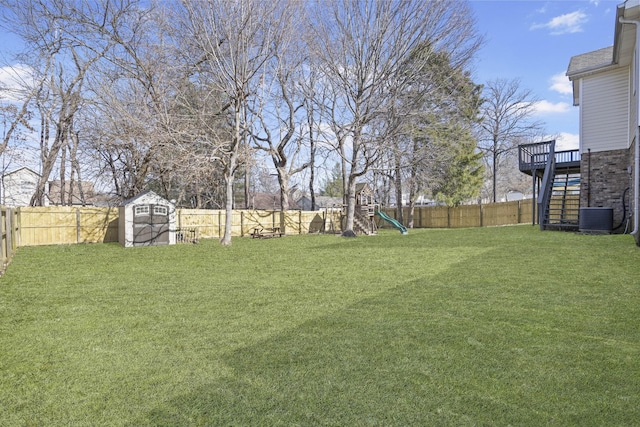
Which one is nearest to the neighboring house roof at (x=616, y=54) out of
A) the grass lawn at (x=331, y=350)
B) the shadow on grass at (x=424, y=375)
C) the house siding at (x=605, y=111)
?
the house siding at (x=605, y=111)

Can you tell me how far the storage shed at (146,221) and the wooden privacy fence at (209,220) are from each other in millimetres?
1167

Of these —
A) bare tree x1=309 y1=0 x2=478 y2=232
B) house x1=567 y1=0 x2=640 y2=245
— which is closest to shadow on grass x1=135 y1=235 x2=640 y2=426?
house x1=567 y1=0 x2=640 y2=245

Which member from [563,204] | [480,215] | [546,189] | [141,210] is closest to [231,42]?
[141,210]

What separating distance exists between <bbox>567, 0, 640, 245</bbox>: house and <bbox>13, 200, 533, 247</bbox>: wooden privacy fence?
39.0ft

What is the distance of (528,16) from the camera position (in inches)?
500

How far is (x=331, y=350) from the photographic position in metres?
2.86

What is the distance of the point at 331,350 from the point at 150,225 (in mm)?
12667

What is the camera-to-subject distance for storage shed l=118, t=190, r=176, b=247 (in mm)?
13406

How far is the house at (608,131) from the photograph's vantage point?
11.1m

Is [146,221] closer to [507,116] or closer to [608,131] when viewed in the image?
[608,131]

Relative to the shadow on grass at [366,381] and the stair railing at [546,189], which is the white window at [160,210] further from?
the stair railing at [546,189]

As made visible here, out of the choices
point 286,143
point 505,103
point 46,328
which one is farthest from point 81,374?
point 505,103

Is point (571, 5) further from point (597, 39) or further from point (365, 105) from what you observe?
point (365, 105)

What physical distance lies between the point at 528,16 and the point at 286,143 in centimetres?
1268
